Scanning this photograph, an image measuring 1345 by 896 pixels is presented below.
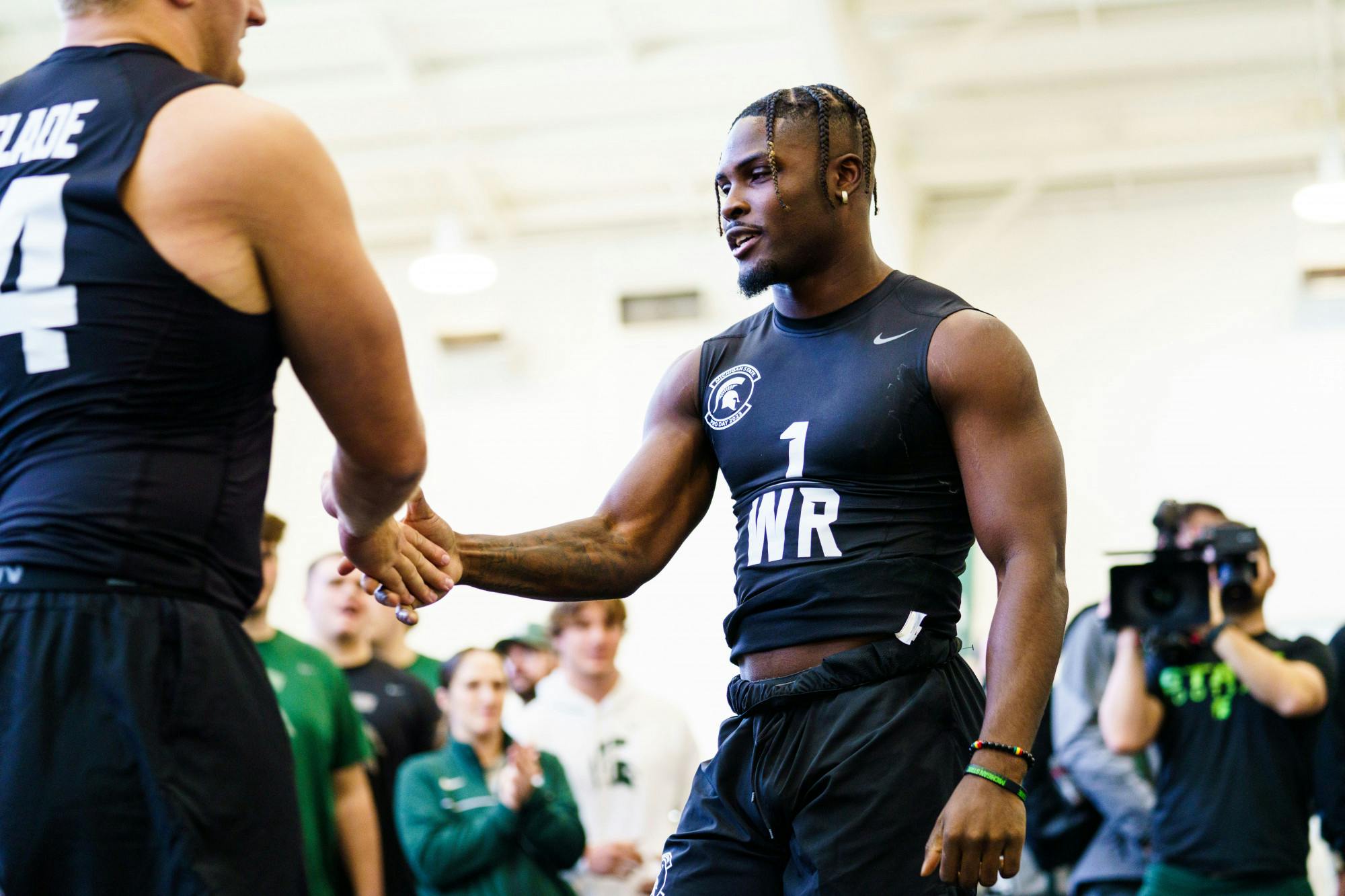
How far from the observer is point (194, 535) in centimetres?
178

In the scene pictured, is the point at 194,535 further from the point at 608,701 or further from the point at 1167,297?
the point at 1167,297

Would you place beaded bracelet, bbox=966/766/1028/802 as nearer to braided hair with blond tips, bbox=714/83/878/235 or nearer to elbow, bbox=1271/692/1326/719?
braided hair with blond tips, bbox=714/83/878/235

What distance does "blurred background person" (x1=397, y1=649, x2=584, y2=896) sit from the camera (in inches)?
185

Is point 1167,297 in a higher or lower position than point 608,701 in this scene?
higher

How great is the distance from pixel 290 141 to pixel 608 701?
395 centimetres

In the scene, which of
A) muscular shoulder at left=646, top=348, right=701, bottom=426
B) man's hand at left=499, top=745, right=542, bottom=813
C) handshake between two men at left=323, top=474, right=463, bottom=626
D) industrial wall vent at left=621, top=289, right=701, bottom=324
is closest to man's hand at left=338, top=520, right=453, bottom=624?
handshake between two men at left=323, top=474, right=463, bottom=626

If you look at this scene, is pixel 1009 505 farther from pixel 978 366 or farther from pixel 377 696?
pixel 377 696

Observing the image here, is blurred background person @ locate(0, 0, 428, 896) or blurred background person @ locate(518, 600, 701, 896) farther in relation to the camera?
blurred background person @ locate(518, 600, 701, 896)

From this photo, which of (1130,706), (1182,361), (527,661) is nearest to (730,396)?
(1130,706)

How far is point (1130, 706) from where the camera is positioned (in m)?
4.77

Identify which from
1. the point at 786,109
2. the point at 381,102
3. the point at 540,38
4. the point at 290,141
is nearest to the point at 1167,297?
the point at 540,38

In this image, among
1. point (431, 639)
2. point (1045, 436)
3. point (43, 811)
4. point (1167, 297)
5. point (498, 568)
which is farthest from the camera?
point (431, 639)

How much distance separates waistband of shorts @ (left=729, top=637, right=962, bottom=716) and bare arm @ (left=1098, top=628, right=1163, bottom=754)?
2509 millimetres

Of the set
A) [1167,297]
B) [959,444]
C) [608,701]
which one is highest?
[1167,297]
